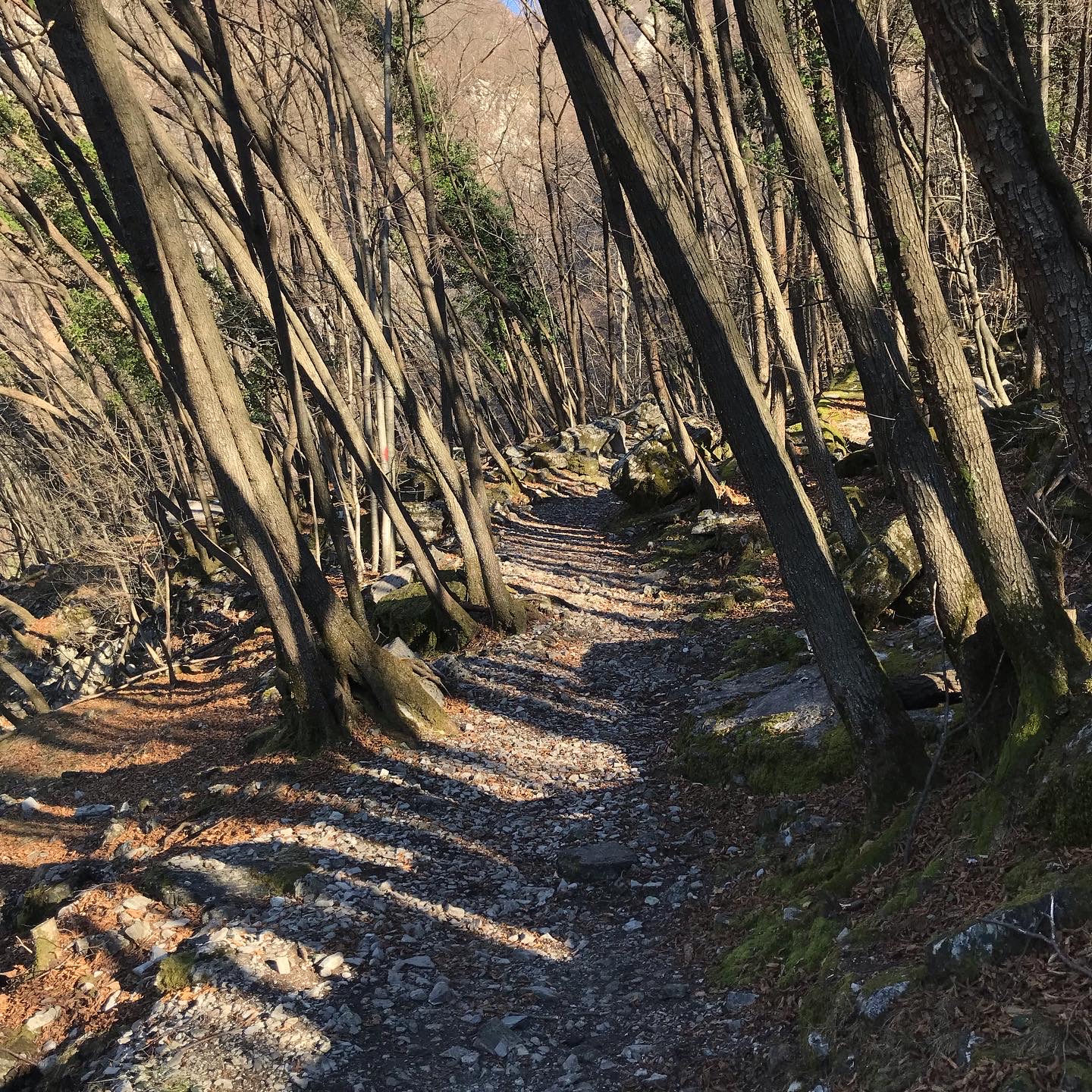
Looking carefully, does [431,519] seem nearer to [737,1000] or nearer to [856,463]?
[856,463]

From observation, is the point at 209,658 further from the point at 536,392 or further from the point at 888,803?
the point at 536,392

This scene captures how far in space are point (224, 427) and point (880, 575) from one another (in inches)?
267

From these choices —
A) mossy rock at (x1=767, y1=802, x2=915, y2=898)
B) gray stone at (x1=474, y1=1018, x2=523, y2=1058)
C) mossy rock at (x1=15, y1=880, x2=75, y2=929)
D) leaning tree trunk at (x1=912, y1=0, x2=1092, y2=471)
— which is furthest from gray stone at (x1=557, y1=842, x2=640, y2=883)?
leaning tree trunk at (x1=912, y1=0, x2=1092, y2=471)

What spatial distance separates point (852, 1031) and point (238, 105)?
9205 millimetres

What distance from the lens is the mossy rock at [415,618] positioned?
11438 mm

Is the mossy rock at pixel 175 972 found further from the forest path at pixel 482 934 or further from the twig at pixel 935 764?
the twig at pixel 935 764

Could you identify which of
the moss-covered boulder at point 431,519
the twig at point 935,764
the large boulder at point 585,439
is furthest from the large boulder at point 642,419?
the twig at point 935,764

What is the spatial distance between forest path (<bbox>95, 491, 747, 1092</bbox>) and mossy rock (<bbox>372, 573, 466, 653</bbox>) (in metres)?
1.71

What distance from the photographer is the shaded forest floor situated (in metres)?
3.61

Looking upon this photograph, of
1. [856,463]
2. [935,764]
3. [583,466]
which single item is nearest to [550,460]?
[583,466]

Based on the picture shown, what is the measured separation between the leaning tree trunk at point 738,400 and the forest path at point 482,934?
5.70ft

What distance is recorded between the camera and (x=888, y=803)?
5121 millimetres

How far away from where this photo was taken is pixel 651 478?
683 inches

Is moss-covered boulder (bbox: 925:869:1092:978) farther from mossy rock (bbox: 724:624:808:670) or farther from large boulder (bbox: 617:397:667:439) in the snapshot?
large boulder (bbox: 617:397:667:439)
